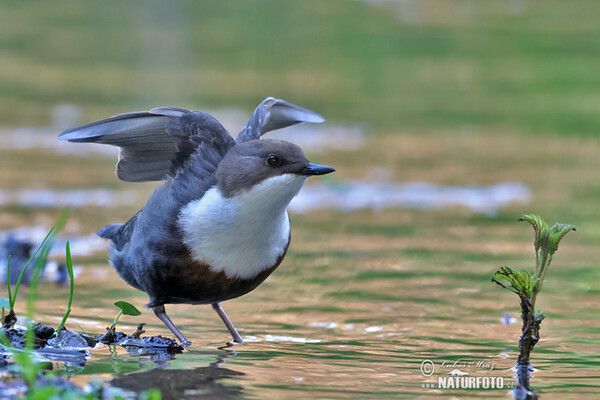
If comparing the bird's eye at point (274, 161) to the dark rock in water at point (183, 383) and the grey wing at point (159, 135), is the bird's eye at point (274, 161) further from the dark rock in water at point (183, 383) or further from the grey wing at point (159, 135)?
the dark rock in water at point (183, 383)

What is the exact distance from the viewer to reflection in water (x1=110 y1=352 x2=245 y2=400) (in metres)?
3.67

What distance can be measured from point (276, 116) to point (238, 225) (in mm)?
1112

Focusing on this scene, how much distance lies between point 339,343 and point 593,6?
1932 cm

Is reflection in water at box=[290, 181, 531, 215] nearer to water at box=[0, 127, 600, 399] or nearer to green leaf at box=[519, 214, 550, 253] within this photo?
water at box=[0, 127, 600, 399]

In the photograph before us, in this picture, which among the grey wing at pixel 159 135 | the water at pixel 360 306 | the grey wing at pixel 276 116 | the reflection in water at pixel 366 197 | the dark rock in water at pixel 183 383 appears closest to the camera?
the dark rock in water at pixel 183 383

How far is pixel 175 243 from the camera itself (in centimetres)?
444

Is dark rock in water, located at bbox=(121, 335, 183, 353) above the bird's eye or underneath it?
underneath

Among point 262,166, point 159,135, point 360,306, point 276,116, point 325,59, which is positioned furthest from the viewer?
point 325,59

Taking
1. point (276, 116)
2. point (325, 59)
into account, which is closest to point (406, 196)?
point (276, 116)

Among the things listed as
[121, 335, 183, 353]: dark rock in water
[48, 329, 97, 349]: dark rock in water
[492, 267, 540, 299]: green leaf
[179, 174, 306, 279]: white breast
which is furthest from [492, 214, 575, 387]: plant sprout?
[48, 329, 97, 349]: dark rock in water

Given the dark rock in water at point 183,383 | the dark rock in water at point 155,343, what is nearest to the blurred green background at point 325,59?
the dark rock in water at point 155,343

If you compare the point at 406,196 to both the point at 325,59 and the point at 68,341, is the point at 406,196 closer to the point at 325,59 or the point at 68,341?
the point at 68,341

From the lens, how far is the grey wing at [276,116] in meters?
4.95

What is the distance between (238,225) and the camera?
430 centimetres
